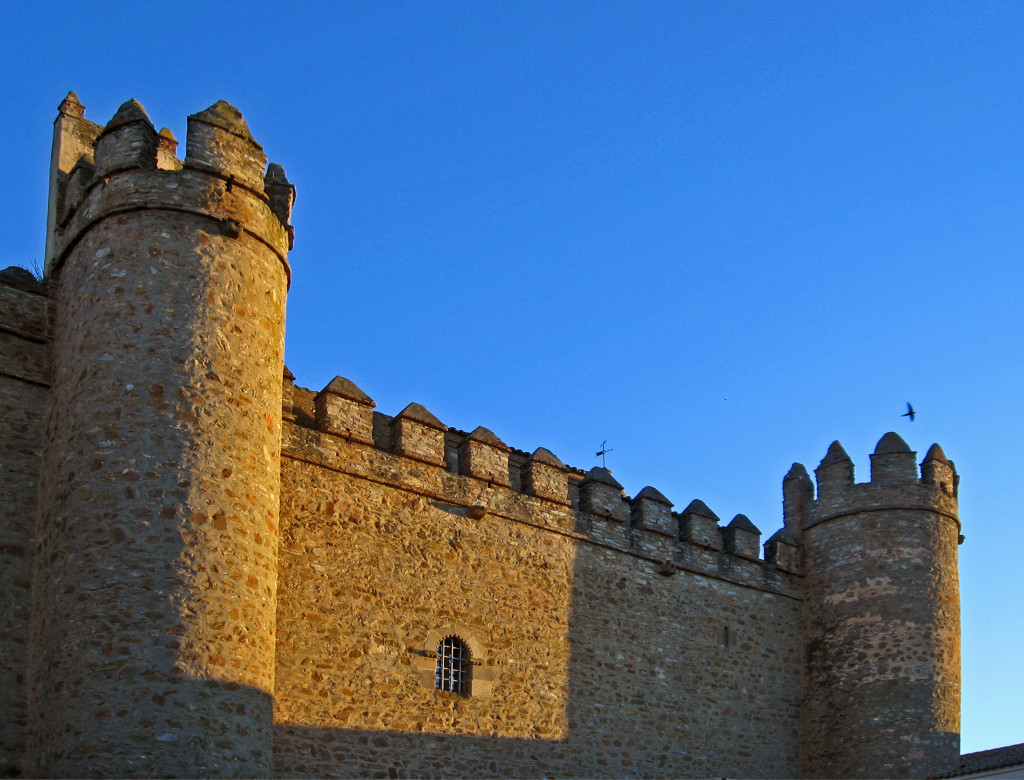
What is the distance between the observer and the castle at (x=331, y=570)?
11461 mm

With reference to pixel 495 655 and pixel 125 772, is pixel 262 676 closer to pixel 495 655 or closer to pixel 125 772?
pixel 125 772

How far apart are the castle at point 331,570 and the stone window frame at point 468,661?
0.03 metres

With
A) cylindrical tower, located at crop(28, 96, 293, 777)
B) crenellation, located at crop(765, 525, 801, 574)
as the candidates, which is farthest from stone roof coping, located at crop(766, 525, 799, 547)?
cylindrical tower, located at crop(28, 96, 293, 777)

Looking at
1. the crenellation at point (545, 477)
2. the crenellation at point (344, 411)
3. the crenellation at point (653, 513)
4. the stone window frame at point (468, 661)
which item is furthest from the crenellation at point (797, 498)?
the crenellation at point (344, 411)

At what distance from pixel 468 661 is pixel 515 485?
2576mm

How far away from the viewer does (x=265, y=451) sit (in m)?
12.7

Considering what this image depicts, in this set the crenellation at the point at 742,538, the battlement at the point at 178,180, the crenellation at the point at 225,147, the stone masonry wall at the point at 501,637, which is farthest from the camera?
the crenellation at the point at 742,538

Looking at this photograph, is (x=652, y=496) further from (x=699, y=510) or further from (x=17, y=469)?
(x=17, y=469)

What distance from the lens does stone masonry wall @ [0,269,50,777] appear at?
11664 mm

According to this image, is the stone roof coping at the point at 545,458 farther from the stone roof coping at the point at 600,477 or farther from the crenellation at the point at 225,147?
the crenellation at the point at 225,147

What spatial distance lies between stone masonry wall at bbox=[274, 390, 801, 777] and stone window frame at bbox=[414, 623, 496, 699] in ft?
0.07

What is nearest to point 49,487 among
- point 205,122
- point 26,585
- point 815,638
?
point 26,585

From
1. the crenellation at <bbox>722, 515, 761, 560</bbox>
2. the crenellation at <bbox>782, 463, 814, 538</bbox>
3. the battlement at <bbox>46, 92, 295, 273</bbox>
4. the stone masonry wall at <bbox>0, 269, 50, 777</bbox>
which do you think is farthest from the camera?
the crenellation at <bbox>782, 463, 814, 538</bbox>

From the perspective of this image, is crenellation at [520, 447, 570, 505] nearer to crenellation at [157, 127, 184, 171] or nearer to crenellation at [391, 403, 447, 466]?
crenellation at [391, 403, 447, 466]
